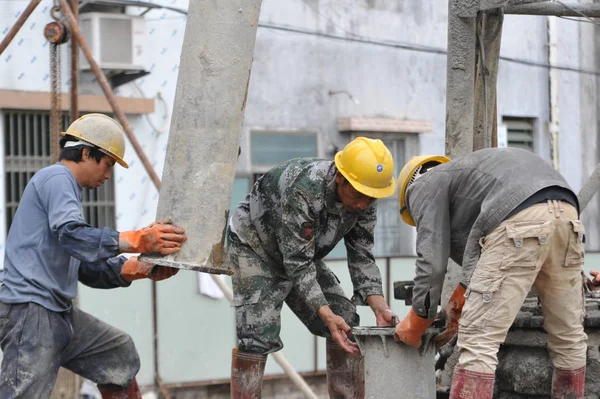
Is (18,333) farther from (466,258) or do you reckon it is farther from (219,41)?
(466,258)

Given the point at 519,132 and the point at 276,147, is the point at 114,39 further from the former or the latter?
the point at 519,132

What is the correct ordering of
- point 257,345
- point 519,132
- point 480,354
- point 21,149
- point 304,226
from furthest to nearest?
point 519,132 < point 21,149 < point 257,345 < point 304,226 < point 480,354

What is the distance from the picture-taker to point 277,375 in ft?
34.0

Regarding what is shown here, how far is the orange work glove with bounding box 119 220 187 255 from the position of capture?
561 centimetres

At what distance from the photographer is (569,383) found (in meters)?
5.75

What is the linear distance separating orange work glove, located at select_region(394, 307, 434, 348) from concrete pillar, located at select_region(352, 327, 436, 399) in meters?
0.10

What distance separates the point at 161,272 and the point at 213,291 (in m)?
4.13

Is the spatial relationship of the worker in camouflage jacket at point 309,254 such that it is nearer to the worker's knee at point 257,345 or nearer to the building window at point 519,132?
the worker's knee at point 257,345

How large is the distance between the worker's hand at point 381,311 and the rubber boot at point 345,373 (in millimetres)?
352

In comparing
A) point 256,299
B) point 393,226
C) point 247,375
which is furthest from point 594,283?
point 393,226

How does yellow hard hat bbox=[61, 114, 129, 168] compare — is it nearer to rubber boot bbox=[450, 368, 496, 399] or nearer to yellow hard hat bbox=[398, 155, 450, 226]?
yellow hard hat bbox=[398, 155, 450, 226]

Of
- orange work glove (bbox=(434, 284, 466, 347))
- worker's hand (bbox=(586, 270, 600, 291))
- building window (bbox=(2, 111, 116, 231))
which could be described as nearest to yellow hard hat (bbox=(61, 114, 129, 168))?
orange work glove (bbox=(434, 284, 466, 347))

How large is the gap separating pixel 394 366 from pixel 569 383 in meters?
0.95

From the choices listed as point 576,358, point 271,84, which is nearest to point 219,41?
point 576,358
